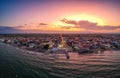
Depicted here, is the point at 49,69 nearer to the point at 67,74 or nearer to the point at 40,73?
the point at 40,73

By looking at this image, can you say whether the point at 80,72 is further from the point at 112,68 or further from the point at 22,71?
the point at 22,71

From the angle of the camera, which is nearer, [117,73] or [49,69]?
[117,73]

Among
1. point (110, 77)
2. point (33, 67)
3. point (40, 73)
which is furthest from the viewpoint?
point (33, 67)

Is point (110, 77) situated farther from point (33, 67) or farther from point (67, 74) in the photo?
point (33, 67)

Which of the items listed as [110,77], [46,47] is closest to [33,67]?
[110,77]

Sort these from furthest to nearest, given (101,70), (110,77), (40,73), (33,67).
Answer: (33,67), (101,70), (40,73), (110,77)

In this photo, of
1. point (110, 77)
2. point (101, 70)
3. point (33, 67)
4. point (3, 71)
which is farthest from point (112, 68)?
point (3, 71)

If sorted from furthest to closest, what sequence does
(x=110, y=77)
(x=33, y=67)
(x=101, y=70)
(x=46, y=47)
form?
(x=46, y=47) < (x=33, y=67) < (x=101, y=70) < (x=110, y=77)

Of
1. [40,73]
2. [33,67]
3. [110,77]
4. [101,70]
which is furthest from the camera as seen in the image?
[33,67]

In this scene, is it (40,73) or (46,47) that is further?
(46,47)
